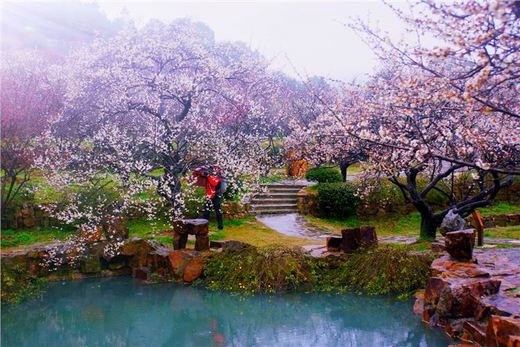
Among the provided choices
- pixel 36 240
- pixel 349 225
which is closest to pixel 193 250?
pixel 36 240

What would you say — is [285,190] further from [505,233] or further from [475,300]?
[475,300]

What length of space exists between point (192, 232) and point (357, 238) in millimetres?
3694

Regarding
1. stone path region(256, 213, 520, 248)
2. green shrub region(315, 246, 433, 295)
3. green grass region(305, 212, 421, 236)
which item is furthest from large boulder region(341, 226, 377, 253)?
green grass region(305, 212, 421, 236)

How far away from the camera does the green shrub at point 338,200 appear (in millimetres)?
17391

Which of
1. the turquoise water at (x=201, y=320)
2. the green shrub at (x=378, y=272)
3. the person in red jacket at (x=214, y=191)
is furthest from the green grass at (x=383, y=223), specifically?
the turquoise water at (x=201, y=320)

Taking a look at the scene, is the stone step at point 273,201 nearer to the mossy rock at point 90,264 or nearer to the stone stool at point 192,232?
the stone stool at point 192,232

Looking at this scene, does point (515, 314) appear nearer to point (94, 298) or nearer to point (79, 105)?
point (94, 298)

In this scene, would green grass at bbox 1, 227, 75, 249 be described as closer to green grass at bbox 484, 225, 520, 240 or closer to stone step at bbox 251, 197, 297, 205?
stone step at bbox 251, 197, 297, 205

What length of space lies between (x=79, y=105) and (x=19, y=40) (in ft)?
64.2

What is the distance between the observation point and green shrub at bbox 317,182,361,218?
1739cm

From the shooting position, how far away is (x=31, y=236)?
44.0ft

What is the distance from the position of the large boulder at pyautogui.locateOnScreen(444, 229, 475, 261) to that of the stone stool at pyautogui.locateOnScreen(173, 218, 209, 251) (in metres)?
5.44

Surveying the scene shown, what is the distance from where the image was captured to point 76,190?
1441cm

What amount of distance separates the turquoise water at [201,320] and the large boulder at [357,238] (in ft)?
4.23
